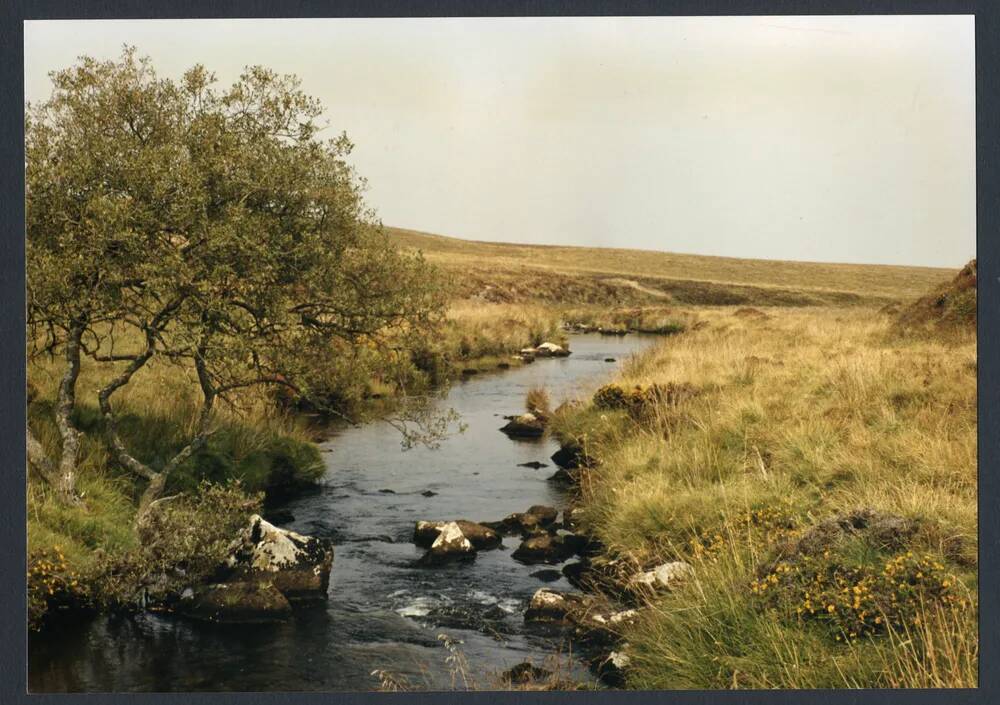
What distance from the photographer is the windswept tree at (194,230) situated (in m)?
8.15

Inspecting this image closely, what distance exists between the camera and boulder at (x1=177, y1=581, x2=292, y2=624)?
799 centimetres

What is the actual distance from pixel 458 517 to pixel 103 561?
423 cm

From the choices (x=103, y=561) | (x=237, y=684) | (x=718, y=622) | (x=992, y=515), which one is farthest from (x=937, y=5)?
(x=103, y=561)

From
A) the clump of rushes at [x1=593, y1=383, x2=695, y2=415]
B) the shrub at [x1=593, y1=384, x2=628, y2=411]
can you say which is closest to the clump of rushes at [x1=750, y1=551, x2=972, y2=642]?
the clump of rushes at [x1=593, y1=383, x2=695, y2=415]

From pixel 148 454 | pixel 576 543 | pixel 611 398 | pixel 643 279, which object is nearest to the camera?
pixel 576 543

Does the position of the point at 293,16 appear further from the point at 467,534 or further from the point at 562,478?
the point at 562,478

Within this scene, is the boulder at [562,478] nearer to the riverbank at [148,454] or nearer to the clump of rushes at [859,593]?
the riverbank at [148,454]

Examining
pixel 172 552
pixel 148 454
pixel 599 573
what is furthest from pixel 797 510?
pixel 148 454

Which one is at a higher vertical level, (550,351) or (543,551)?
(550,351)

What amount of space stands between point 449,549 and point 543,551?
1.04 meters

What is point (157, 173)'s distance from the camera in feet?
26.4

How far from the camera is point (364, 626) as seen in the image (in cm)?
777

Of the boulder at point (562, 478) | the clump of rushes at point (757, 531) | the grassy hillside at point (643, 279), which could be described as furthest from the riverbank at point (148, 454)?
the grassy hillside at point (643, 279)

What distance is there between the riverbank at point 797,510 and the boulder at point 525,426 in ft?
1.76
